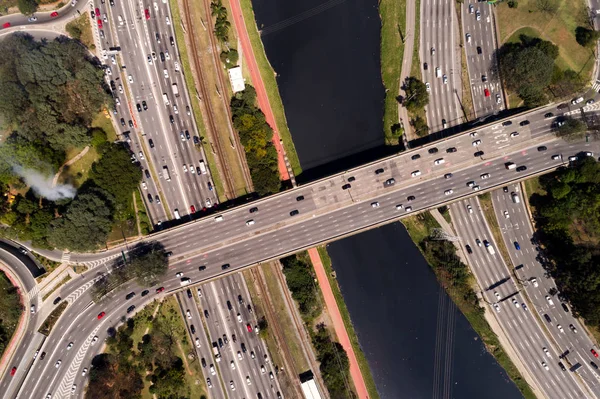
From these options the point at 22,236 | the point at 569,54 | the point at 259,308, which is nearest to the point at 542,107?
the point at 569,54

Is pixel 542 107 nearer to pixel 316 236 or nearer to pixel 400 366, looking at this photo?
pixel 316 236

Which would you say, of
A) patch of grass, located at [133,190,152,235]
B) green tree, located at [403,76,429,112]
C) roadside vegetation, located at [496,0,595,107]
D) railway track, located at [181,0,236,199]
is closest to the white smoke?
patch of grass, located at [133,190,152,235]

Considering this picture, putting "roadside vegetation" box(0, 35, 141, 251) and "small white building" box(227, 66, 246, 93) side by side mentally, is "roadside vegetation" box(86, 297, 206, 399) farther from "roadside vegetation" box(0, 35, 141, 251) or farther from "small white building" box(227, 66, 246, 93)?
"small white building" box(227, 66, 246, 93)

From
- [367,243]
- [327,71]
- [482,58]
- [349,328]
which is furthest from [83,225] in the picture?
[482,58]

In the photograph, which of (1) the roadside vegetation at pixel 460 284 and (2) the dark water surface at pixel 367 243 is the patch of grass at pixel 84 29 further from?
(1) the roadside vegetation at pixel 460 284

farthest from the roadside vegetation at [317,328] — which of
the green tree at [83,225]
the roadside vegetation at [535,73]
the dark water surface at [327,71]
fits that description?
the roadside vegetation at [535,73]

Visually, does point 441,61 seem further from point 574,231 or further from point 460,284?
point 460,284
